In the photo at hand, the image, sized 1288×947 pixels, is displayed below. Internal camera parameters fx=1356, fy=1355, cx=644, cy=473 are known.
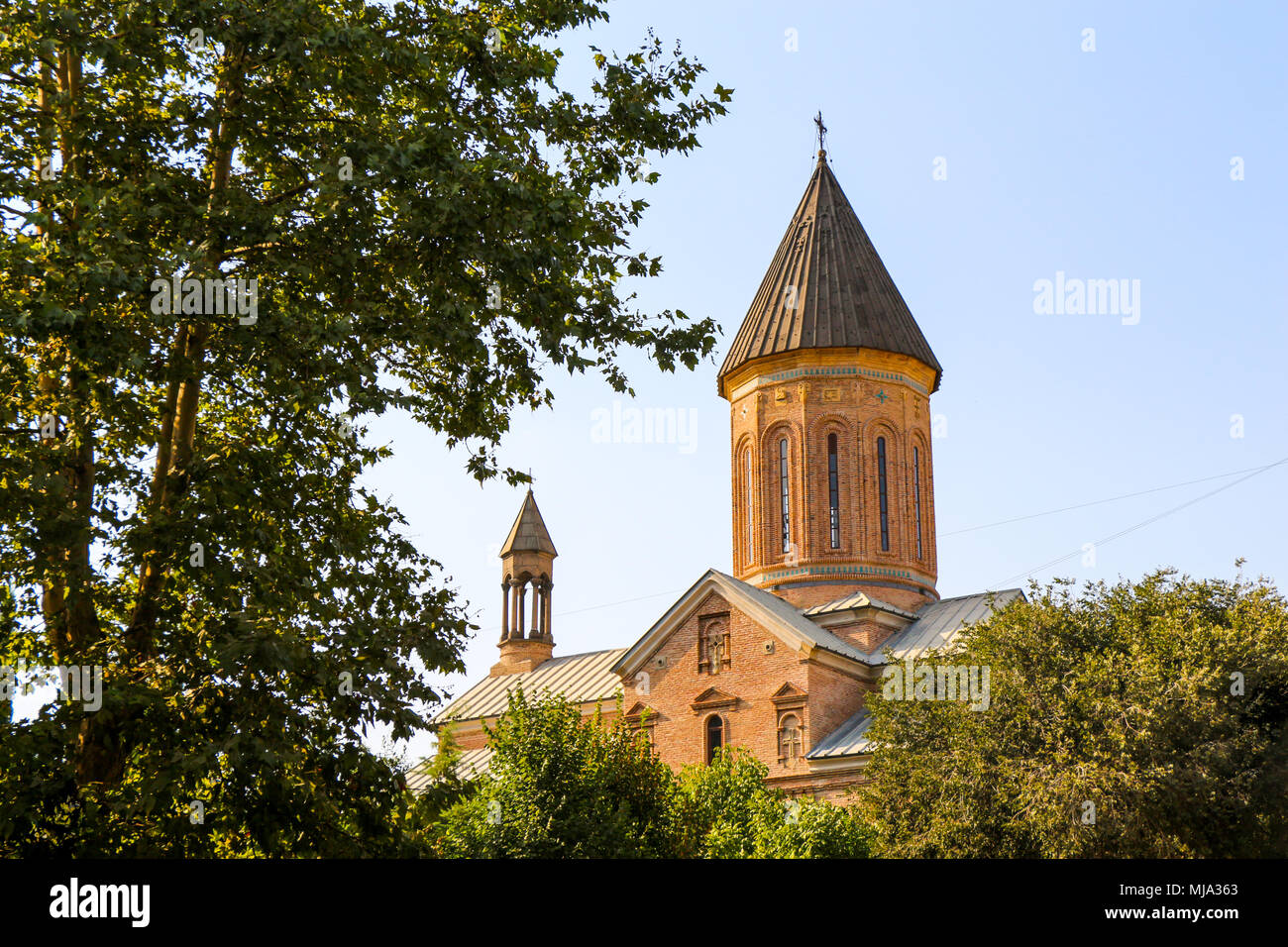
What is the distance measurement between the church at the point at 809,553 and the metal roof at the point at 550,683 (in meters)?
0.13

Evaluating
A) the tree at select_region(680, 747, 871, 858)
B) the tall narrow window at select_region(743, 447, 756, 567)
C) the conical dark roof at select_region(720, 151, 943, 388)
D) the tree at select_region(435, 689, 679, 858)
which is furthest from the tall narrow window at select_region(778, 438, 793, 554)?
the tree at select_region(435, 689, 679, 858)

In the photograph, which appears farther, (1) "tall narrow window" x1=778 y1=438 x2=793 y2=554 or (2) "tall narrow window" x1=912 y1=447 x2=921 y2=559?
(2) "tall narrow window" x1=912 y1=447 x2=921 y2=559

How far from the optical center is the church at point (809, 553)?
30281mm

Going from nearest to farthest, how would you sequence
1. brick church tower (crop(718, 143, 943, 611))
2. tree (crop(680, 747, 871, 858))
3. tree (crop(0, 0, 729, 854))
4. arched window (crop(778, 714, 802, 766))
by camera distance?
1. tree (crop(0, 0, 729, 854))
2. tree (crop(680, 747, 871, 858))
3. arched window (crop(778, 714, 802, 766))
4. brick church tower (crop(718, 143, 943, 611))

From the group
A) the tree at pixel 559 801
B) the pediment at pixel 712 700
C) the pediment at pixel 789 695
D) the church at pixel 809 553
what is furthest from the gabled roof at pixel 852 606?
the tree at pixel 559 801

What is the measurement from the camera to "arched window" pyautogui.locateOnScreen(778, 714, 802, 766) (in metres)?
29.7

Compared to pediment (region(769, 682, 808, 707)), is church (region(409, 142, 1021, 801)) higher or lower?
higher

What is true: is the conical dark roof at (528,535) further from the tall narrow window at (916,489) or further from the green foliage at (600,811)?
the green foliage at (600,811)

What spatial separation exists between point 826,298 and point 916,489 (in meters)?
5.56

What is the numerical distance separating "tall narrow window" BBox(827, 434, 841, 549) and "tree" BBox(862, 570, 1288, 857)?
1084cm

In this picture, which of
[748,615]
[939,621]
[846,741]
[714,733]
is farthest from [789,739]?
[939,621]

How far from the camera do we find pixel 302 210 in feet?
35.6

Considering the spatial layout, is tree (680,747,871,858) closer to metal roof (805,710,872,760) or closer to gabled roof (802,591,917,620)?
metal roof (805,710,872,760)

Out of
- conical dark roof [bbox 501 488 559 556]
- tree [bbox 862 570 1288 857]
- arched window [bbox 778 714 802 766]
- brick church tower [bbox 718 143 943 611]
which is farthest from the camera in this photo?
conical dark roof [bbox 501 488 559 556]
